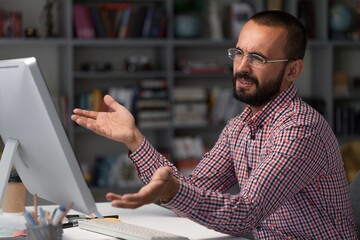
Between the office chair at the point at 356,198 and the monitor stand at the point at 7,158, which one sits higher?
the monitor stand at the point at 7,158

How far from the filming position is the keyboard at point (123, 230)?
1.87 metres

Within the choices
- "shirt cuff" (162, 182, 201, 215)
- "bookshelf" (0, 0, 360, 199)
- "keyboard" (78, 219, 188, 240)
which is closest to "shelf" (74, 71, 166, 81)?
"bookshelf" (0, 0, 360, 199)

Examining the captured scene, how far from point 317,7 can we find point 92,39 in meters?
1.84

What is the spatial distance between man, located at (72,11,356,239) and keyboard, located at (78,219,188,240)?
88 mm

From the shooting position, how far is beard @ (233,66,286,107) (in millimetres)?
2229

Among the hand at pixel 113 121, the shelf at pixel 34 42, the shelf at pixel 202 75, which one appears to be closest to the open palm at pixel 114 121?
the hand at pixel 113 121

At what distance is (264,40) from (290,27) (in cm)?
9

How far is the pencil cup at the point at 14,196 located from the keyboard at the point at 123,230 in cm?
29

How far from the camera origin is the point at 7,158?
1.88m

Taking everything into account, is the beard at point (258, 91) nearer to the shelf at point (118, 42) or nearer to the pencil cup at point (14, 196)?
the pencil cup at point (14, 196)

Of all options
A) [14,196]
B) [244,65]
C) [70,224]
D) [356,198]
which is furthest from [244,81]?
[14,196]

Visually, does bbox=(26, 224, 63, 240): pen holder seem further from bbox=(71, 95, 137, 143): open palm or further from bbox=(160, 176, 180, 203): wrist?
bbox=(71, 95, 137, 143): open palm

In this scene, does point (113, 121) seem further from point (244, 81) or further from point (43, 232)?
point (43, 232)

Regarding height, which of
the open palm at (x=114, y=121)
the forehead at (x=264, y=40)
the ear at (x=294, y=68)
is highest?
the forehead at (x=264, y=40)
